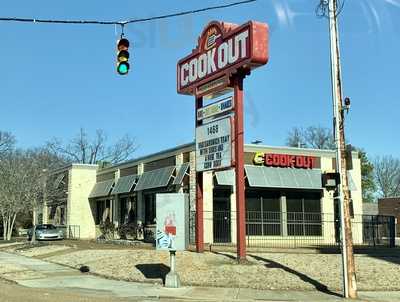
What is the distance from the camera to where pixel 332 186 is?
50.2 feet

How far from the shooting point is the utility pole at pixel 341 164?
48.4 ft

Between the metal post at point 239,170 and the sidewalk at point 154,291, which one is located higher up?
the metal post at point 239,170

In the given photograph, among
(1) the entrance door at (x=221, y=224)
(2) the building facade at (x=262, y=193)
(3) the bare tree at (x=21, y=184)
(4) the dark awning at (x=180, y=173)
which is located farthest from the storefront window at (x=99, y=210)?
(1) the entrance door at (x=221, y=224)

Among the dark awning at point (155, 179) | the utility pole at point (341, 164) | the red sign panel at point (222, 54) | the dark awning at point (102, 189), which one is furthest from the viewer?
the dark awning at point (102, 189)

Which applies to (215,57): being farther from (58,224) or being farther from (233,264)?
(58,224)

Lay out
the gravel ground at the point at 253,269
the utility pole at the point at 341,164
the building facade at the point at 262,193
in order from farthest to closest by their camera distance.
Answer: the building facade at the point at 262,193, the gravel ground at the point at 253,269, the utility pole at the point at 341,164

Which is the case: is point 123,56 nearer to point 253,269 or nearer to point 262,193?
point 253,269

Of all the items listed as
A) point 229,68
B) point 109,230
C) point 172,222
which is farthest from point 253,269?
point 109,230

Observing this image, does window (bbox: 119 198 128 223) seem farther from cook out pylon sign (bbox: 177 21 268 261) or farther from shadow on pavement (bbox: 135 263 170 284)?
shadow on pavement (bbox: 135 263 170 284)

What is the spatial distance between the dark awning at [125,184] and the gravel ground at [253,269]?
51.4ft

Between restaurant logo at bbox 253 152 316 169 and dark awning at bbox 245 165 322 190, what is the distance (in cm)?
23

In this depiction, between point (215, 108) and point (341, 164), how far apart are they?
22.6 feet

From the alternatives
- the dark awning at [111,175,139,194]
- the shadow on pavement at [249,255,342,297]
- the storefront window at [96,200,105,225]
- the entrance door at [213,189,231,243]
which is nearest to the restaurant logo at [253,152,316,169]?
the entrance door at [213,189,231,243]

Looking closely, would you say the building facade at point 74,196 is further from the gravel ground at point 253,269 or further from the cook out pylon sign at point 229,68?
the cook out pylon sign at point 229,68
